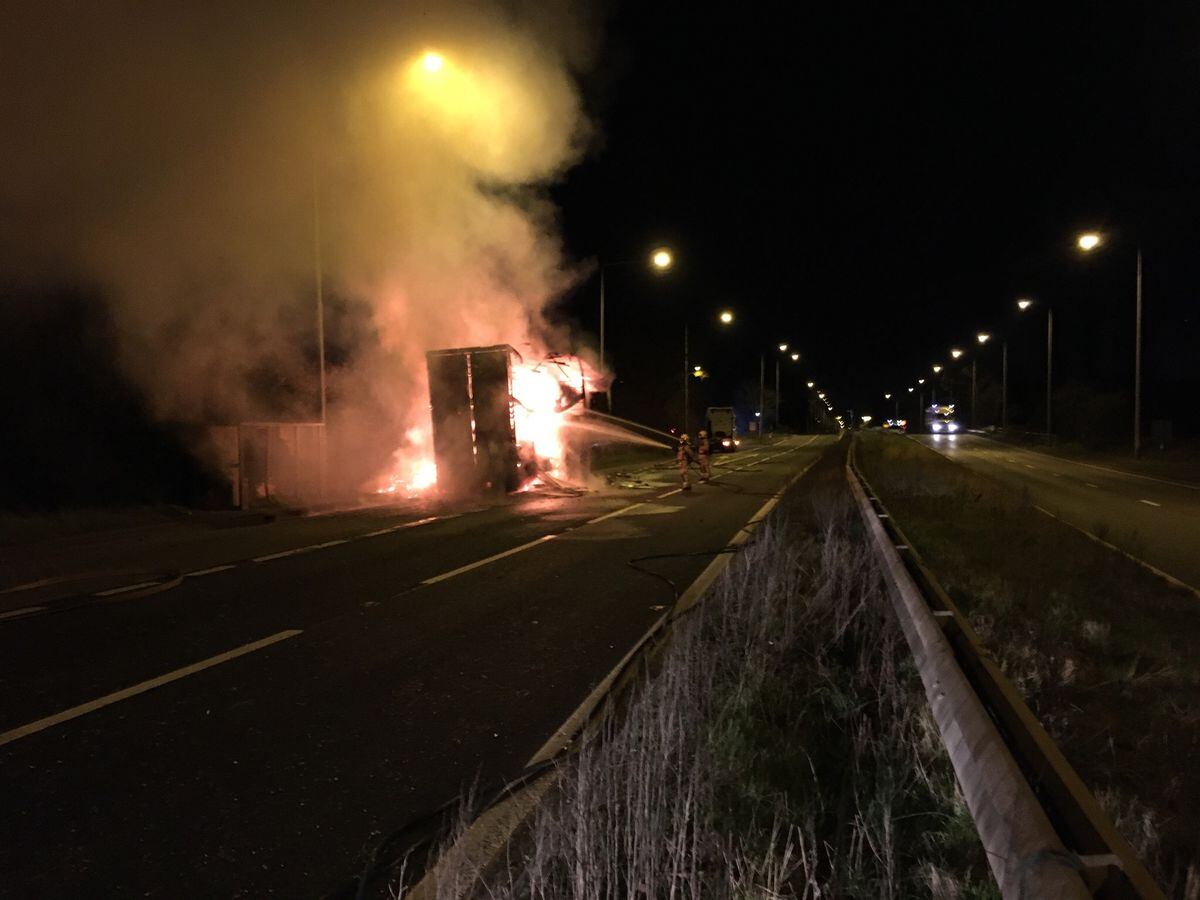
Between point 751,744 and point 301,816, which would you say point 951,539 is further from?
point 301,816

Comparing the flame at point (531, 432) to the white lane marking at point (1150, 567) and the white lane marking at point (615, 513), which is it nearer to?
the white lane marking at point (615, 513)

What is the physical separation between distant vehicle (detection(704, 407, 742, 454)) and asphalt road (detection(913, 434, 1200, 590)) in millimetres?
13216

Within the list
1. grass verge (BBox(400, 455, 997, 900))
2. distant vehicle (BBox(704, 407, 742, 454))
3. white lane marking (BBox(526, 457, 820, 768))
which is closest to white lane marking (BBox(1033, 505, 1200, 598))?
white lane marking (BBox(526, 457, 820, 768))

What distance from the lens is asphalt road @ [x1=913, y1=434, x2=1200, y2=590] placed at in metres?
9.81

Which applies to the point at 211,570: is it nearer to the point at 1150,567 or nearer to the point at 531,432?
the point at 531,432

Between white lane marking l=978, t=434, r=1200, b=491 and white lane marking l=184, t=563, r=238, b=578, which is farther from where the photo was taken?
white lane marking l=978, t=434, r=1200, b=491

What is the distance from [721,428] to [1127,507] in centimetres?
2712

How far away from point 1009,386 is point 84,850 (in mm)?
84425

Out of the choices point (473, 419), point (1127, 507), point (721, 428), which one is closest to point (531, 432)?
point (473, 419)

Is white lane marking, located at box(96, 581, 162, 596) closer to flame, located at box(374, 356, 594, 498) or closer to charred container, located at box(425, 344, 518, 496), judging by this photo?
charred container, located at box(425, 344, 518, 496)

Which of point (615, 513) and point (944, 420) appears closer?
point (615, 513)

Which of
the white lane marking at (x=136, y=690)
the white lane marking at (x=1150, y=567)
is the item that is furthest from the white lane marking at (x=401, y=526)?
the white lane marking at (x=1150, y=567)

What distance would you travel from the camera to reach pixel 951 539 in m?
10.1

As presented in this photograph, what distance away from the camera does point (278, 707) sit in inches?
168
